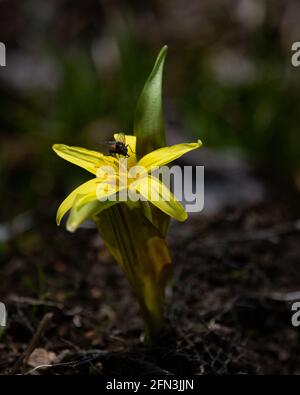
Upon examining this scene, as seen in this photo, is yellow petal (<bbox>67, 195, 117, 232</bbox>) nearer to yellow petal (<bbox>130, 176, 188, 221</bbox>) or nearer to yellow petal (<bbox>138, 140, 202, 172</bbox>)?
yellow petal (<bbox>130, 176, 188, 221</bbox>)

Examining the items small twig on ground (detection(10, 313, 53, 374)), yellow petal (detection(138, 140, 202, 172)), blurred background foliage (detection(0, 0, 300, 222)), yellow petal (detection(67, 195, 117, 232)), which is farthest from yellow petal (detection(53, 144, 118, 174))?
blurred background foliage (detection(0, 0, 300, 222))

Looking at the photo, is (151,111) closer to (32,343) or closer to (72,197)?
(72,197)

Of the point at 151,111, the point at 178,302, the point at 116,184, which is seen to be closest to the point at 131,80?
the point at 178,302

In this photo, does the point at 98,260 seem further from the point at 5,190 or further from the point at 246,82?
the point at 246,82

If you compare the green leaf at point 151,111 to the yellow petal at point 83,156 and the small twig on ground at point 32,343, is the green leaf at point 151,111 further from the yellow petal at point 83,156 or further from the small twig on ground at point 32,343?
the small twig on ground at point 32,343

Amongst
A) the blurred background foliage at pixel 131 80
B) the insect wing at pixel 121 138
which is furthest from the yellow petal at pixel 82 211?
the blurred background foliage at pixel 131 80

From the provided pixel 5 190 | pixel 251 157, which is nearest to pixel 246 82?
pixel 251 157
